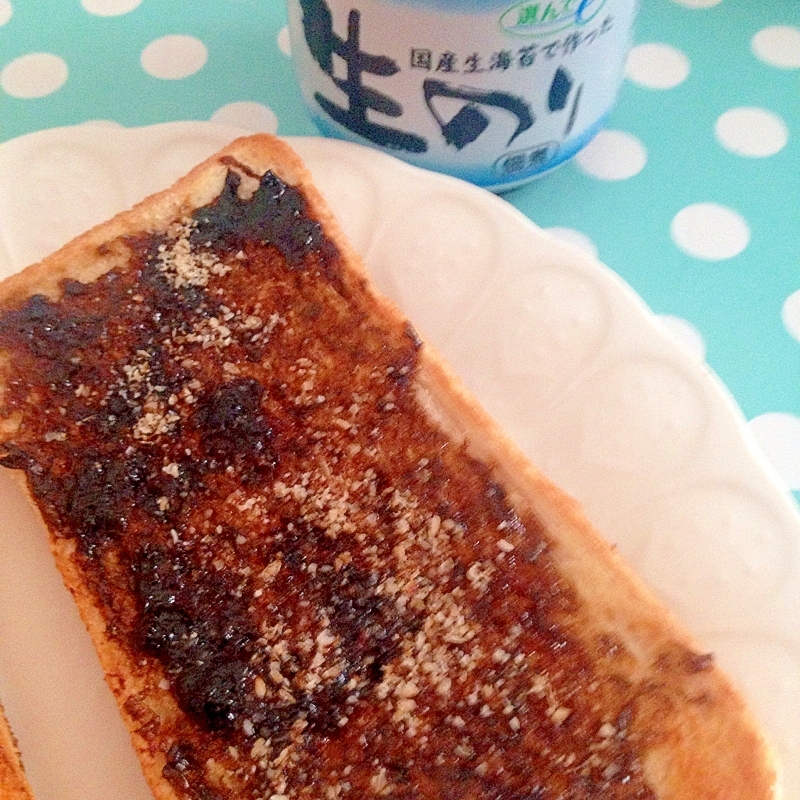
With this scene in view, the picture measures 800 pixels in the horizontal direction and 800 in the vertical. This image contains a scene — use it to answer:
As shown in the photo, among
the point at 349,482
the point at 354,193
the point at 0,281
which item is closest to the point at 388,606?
the point at 349,482

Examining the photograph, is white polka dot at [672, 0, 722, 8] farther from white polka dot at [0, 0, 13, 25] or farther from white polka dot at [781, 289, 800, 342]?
white polka dot at [0, 0, 13, 25]

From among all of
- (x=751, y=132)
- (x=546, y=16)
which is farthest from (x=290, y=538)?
(x=751, y=132)

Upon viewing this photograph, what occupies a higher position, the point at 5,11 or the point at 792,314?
the point at 5,11

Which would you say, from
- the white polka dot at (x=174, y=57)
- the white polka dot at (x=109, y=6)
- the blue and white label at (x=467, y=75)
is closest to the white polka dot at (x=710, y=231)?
the blue and white label at (x=467, y=75)

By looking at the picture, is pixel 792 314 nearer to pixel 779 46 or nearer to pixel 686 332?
pixel 686 332

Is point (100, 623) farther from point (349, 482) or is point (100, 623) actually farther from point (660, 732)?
point (660, 732)

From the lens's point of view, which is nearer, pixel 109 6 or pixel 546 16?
pixel 546 16

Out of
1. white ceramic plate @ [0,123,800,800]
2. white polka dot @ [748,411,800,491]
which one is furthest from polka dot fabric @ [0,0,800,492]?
white ceramic plate @ [0,123,800,800]
